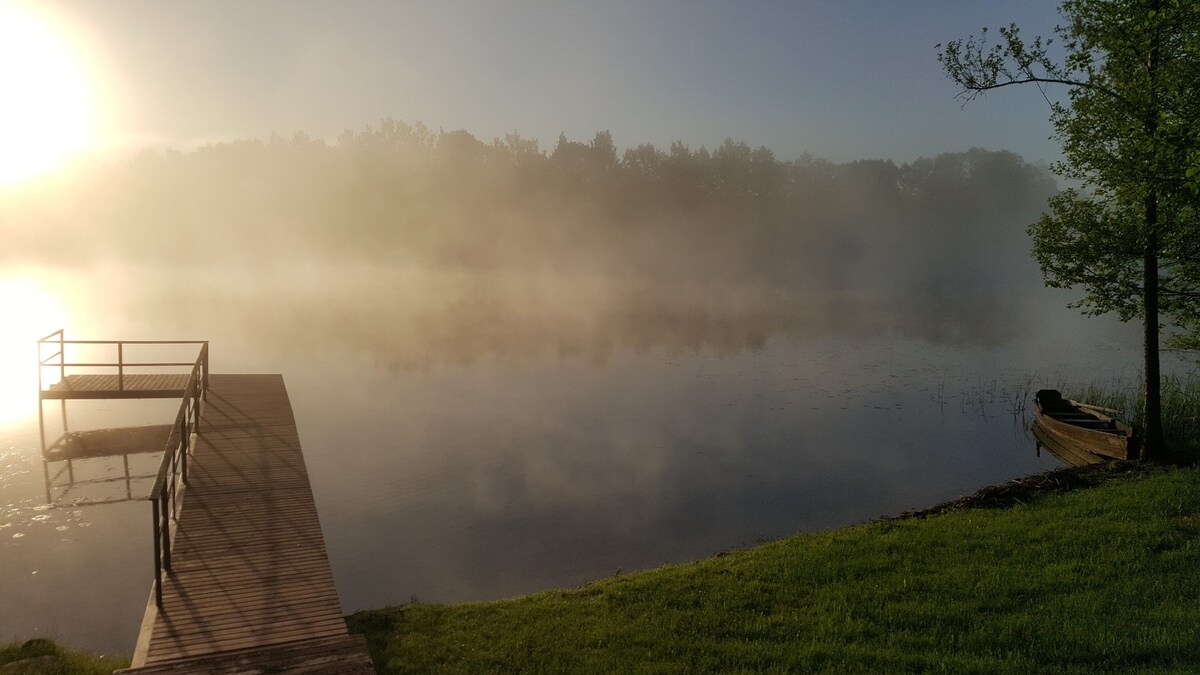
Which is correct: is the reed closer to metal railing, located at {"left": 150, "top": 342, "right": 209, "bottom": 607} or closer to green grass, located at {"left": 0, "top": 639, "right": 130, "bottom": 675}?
metal railing, located at {"left": 150, "top": 342, "right": 209, "bottom": 607}

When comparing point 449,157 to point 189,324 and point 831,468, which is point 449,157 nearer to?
point 189,324

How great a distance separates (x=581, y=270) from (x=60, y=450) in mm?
107713

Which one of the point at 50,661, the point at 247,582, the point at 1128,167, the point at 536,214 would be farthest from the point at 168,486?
the point at 536,214

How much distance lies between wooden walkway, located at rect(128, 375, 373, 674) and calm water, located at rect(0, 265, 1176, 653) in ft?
5.96

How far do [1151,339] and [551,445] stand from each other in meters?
16.6

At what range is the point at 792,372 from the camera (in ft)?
A: 122

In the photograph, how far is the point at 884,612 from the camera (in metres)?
9.27

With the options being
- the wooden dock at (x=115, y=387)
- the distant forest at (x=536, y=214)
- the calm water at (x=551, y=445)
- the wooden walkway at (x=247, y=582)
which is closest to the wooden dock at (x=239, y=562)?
the wooden walkway at (x=247, y=582)

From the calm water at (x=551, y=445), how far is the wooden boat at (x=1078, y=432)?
787 mm

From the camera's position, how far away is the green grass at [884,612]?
26.5ft

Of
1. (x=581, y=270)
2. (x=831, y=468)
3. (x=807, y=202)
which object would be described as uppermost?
(x=807, y=202)

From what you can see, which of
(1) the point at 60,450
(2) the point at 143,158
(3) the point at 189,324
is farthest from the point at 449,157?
(1) the point at 60,450

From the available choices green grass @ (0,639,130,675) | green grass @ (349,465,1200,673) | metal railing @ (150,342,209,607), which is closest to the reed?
green grass @ (349,465,1200,673)

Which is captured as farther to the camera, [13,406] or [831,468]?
[13,406]
